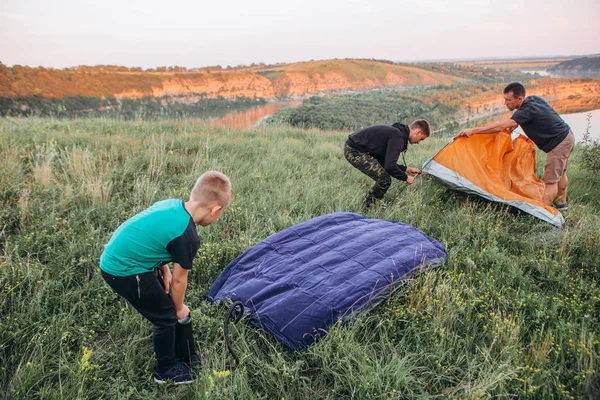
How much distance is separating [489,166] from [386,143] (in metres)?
1.59

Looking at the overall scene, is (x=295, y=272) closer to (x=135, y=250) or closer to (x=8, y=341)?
(x=135, y=250)

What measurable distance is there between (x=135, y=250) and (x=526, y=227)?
14.9 feet

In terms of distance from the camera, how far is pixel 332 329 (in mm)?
2414

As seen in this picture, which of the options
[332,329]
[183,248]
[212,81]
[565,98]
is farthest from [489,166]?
[212,81]

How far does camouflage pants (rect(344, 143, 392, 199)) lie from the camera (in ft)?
16.1

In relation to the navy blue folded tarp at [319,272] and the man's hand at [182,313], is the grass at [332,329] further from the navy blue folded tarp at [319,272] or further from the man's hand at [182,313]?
the man's hand at [182,313]

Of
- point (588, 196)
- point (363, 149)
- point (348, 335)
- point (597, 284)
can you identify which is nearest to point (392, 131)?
point (363, 149)

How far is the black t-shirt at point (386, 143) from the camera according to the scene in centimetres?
476

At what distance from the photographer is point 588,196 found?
18.6ft

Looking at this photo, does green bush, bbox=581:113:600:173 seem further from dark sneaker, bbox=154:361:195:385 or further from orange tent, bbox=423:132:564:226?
dark sneaker, bbox=154:361:195:385

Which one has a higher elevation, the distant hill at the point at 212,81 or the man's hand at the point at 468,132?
the distant hill at the point at 212,81

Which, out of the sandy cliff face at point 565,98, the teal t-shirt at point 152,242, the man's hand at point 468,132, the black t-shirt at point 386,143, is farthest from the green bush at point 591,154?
the teal t-shirt at point 152,242

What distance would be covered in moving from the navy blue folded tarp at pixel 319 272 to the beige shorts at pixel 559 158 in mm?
3158

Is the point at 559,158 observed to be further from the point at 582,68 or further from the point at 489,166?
the point at 582,68
